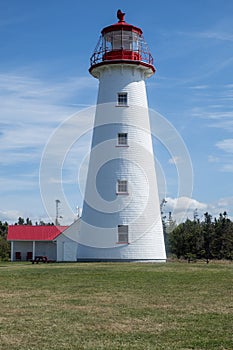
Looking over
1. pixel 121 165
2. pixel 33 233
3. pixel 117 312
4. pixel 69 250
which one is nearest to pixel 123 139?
pixel 121 165

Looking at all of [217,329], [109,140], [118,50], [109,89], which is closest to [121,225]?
[109,140]

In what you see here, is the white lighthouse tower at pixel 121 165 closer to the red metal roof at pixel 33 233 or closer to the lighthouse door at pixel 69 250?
the lighthouse door at pixel 69 250

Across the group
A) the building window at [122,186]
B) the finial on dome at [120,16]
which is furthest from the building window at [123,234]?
the finial on dome at [120,16]

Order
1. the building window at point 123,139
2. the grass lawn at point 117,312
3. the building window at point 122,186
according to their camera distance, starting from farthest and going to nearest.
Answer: the building window at point 123,139, the building window at point 122,186, the grass lawn at point 117,312

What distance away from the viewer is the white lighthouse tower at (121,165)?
2891cm

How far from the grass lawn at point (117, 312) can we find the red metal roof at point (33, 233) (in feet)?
90.4

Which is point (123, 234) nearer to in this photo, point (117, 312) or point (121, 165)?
point (121, 165)

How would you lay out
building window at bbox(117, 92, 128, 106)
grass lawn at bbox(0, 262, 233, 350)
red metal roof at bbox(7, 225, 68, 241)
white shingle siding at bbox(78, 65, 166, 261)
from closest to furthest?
grass lawn at bbox(0, 262, 233, 350) → white shingle siding at bbox(78, 65, 166, 261) → building window at bbox(117, 92, 128, 106) → red metal roof at bbox(7, 225, 68, 241)

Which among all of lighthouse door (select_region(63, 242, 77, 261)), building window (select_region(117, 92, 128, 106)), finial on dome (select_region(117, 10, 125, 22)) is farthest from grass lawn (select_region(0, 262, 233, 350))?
lighthouse door (select_region(63, 242, 77, 261))

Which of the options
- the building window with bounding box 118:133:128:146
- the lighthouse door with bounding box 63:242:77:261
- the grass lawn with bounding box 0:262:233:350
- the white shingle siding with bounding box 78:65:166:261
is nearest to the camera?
the grass lawn with bounding box 0:262:233:350

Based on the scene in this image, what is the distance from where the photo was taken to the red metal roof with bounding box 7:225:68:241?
47156 mm

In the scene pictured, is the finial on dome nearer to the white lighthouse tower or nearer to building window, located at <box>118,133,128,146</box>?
the white lighthouse tower

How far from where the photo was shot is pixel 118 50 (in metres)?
30.0

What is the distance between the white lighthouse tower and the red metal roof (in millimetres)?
17496
